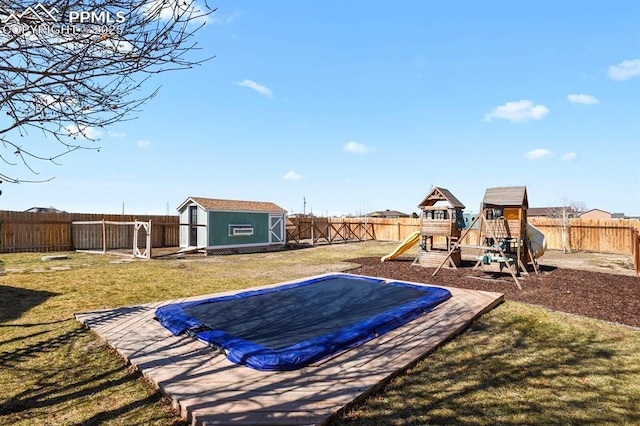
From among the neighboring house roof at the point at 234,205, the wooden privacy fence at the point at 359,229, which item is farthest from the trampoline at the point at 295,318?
the wooden privacy fence at the point at 359,229

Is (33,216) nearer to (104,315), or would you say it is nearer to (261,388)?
(104,315)

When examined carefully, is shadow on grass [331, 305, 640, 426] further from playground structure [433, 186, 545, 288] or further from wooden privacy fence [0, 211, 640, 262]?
wooden privacy fence [0, 211, 640, 262]

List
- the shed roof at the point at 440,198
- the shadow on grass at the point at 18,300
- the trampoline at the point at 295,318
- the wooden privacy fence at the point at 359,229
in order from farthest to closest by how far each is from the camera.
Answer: the wooden privacy fence at the point at 359,229 < the shed roof at the point at 440,198 < the shadow on grass at the point at 18,300 < the trampoline at the point at 295,318

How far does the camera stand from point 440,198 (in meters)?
12.4

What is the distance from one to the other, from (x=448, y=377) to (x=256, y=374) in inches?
78.7

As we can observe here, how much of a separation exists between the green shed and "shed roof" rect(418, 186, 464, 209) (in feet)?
31.2

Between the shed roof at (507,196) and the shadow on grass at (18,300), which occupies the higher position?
the shed roof at (507,196)

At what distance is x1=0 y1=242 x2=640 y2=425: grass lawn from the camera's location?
2926 millimetres

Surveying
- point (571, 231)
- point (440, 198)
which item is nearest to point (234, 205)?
point (440, 198)

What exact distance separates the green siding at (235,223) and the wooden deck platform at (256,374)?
1153cm

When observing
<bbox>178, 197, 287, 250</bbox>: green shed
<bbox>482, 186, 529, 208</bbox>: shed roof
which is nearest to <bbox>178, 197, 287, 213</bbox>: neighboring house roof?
<bbox>178, 197, 287, 250</bbox>: green shed

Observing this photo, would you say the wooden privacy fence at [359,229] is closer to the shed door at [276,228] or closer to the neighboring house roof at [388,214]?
the shed door at [276,228]

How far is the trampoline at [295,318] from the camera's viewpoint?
383cm

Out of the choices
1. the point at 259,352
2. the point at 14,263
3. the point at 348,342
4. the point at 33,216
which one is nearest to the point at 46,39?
the point at 259,352
